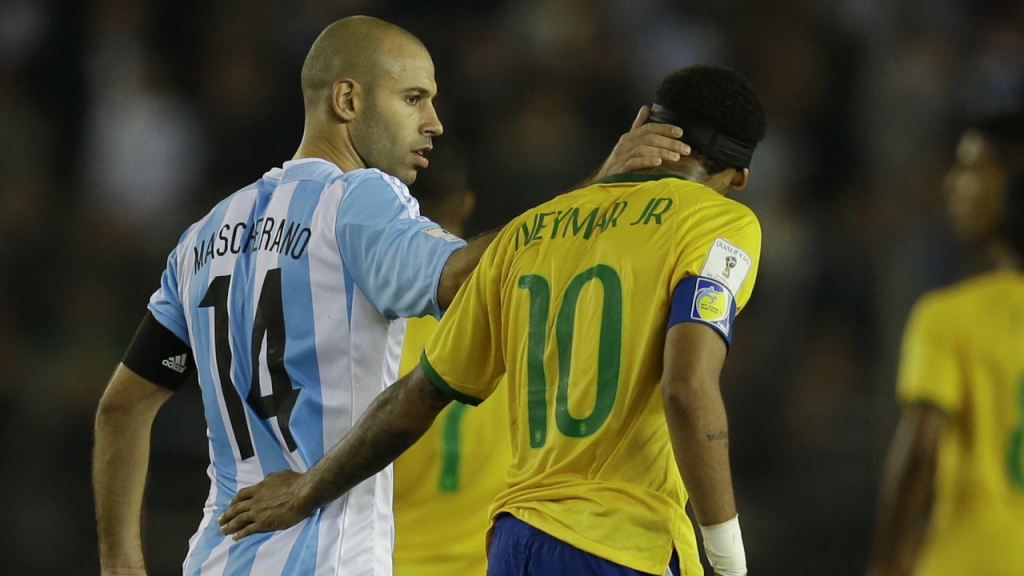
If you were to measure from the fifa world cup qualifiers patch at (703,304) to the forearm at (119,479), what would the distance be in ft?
5.89

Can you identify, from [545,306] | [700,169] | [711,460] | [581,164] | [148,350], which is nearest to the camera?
[711,460]

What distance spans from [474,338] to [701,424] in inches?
25.2

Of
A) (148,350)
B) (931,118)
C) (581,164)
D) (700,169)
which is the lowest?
(148,350)

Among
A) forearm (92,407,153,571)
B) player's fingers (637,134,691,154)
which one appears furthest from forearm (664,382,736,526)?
forearm (92,407,153,571)

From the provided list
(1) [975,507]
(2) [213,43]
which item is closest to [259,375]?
(1) [975,507]

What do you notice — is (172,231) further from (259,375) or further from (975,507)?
(975,507)

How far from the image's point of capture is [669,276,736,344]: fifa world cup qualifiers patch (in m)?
2.77

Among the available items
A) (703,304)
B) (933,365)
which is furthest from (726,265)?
(933,365)

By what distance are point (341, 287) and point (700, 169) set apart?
37.7 inches

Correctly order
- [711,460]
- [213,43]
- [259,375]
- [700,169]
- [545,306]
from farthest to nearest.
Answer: [213,43]
[259,375]
[700,169]
[545,306]
[711,460]

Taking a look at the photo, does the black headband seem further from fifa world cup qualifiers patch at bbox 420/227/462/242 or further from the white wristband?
the white wristband

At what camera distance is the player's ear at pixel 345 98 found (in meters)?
3.88

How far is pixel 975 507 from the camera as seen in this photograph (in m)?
3.02

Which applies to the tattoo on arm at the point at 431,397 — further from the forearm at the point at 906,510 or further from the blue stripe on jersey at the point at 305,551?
the forearm at the point at 906,510
